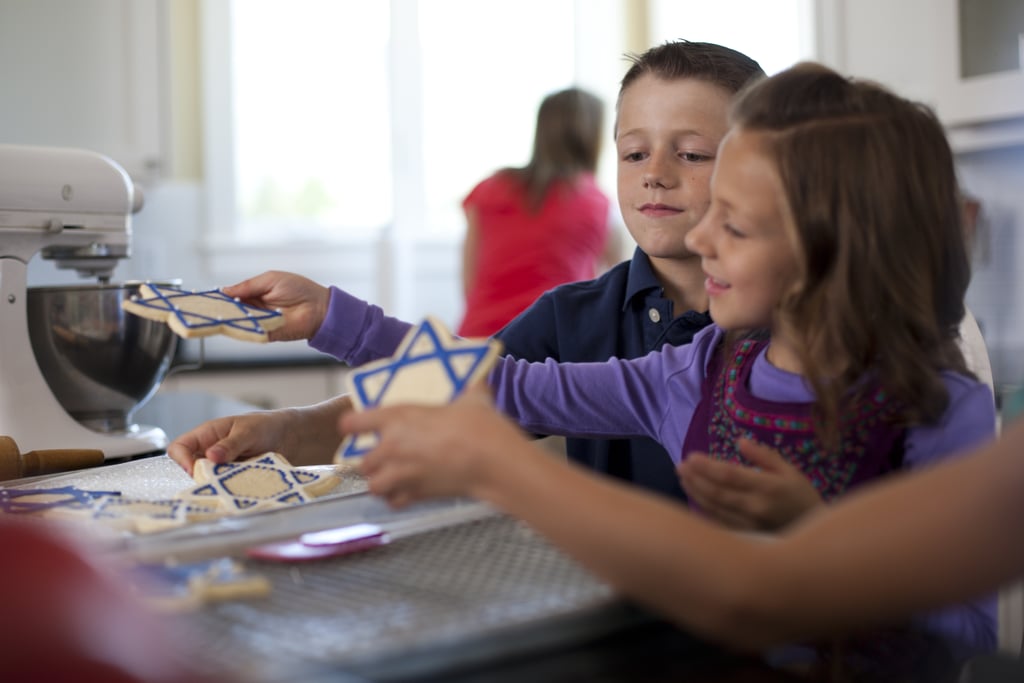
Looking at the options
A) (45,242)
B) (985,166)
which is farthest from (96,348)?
(985,166)

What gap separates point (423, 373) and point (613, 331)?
0.72 m

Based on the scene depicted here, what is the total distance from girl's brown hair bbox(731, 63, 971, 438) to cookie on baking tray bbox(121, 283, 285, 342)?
529 mm

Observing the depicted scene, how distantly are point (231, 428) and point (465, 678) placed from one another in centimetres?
75

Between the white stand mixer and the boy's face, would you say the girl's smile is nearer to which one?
the boy's face

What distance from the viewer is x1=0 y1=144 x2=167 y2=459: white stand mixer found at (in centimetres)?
148

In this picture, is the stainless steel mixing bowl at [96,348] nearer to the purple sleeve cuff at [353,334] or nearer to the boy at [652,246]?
the purple sleeve cuff at [353,334]

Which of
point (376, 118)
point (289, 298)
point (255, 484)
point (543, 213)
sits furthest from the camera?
point (376, 118)

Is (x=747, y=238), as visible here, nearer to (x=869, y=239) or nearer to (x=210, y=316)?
(x=869, y=239)

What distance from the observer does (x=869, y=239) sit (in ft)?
3.14

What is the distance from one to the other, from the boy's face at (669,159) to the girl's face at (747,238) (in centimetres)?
40

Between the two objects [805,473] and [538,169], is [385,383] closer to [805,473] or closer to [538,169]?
[805,473]

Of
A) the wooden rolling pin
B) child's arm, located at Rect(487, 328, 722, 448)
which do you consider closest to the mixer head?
the wooden rolling pin

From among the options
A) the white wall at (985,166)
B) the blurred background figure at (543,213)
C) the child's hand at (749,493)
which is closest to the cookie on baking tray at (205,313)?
the child's hand at (749,493)

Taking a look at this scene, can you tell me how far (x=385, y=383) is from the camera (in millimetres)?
863
